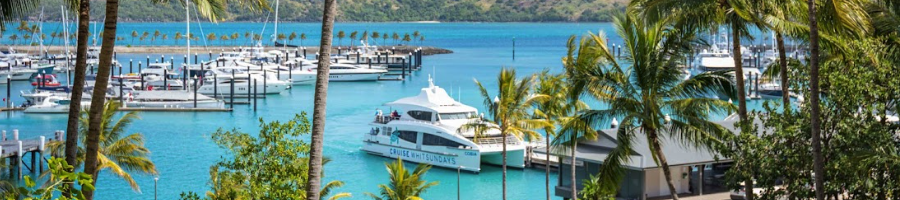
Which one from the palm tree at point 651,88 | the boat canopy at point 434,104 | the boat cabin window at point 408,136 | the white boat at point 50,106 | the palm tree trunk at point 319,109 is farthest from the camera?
the white boat at point 50,106

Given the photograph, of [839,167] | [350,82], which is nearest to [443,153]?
[839,167]

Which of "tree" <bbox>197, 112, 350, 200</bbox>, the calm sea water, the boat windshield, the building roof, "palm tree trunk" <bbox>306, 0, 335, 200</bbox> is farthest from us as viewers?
Answer: the boat windshield

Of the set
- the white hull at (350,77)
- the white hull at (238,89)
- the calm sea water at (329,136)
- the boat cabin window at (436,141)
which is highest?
the white hull at (350,77)

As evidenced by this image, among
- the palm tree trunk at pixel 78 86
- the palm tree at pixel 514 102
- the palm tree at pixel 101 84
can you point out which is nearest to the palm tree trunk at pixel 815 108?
the palm tree at pixel 101 84

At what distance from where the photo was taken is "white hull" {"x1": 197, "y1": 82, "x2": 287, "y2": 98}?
83525 mm

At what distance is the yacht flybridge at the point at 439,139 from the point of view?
47000 mm

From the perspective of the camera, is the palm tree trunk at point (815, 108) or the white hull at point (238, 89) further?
the white hull at point (238, 89)

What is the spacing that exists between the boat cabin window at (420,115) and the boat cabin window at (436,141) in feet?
2.42

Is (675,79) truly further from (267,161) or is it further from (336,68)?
(336,68)

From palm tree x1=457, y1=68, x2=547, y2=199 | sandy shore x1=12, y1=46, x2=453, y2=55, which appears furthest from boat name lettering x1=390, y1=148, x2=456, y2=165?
sandy shore x1=12, y1=46, x2=453, y2=55

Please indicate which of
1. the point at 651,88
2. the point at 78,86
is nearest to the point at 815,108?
the point at 651,88

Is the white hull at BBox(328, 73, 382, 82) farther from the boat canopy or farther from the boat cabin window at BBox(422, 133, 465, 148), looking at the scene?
the boat cabin window at BBox(422, 133, 465, 148)

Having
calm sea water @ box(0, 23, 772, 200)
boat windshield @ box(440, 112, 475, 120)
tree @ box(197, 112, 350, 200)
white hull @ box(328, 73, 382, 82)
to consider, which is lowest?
calm sea water @ box(0, 23, 772, 200)

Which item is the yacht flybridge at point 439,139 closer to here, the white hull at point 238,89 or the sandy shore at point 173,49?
the white hull at point 238,89
